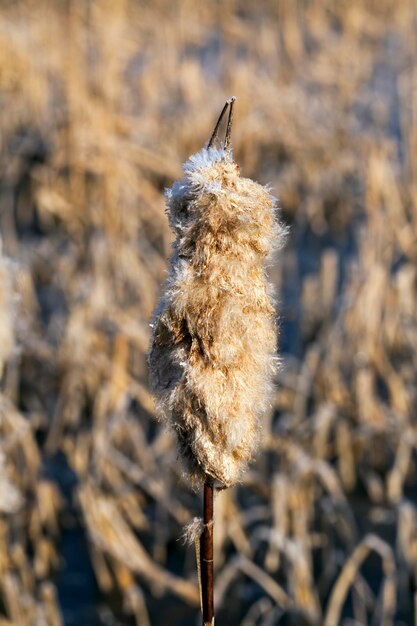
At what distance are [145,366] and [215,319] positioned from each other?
548 millimetres

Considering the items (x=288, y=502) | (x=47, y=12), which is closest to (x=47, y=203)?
(x=47, y=12)

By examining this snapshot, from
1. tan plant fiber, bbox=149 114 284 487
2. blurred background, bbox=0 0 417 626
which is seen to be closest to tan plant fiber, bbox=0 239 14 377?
blurred background, bbox=0 0 417 626

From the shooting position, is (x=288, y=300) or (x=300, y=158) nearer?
(x=288, y=300)

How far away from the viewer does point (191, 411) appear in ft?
3.48

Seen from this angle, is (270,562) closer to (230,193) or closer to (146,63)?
(230,193)

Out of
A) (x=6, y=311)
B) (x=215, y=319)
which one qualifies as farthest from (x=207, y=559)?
(x=6, y=311)

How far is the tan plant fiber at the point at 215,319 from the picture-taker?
40.6 inches

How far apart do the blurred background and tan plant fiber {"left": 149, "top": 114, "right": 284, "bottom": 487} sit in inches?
8.3

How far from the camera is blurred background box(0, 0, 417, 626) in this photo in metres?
3.21

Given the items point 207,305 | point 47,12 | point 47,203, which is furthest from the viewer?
point 47,12

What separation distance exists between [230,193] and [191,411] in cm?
27

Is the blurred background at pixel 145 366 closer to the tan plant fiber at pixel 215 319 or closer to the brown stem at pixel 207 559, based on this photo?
the tan plant fiber at pixel 215 319

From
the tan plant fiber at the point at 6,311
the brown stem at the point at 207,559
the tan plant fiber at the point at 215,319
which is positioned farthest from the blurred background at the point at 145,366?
the brown stem at the point at 207,559

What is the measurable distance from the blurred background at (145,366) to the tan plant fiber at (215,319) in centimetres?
21
